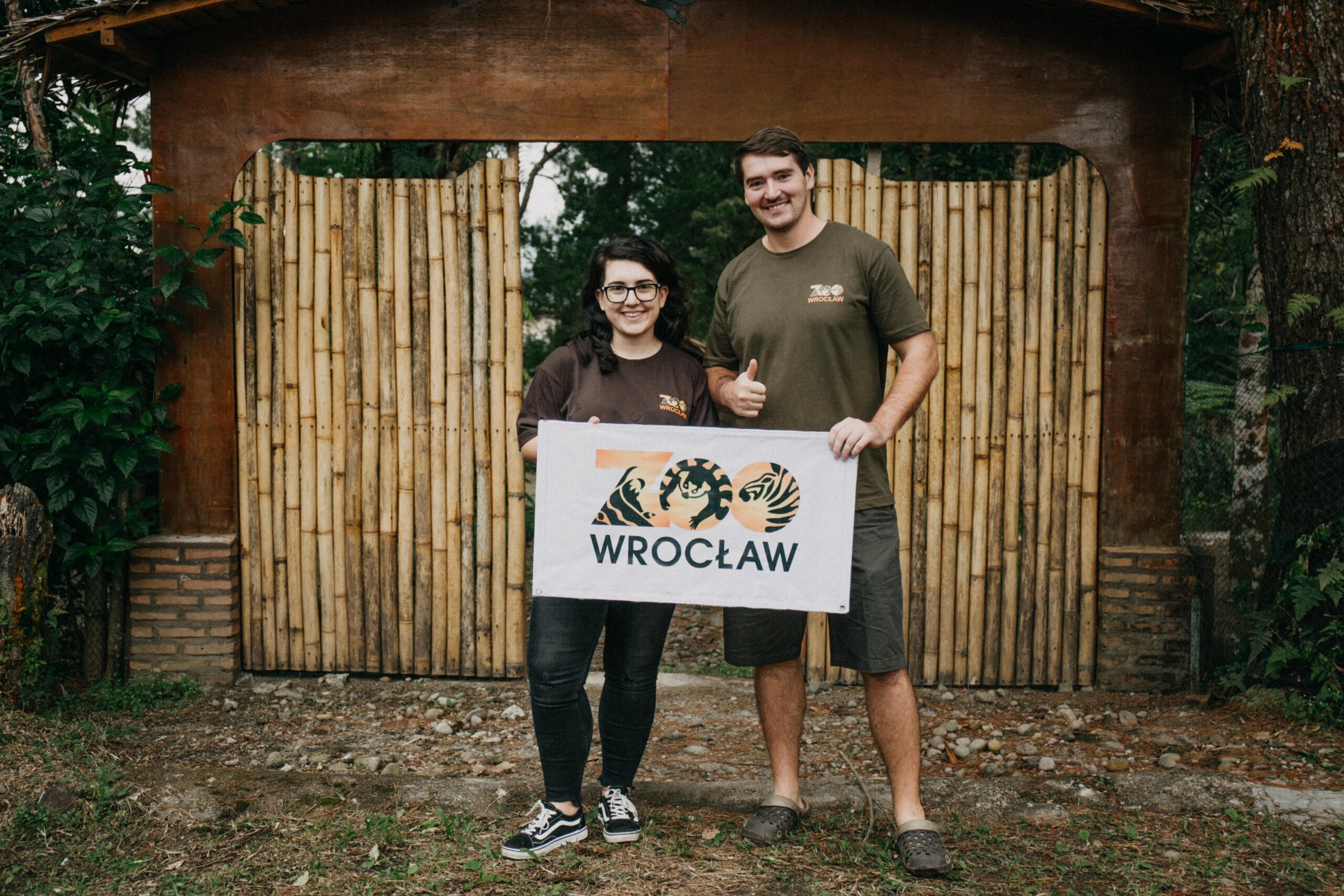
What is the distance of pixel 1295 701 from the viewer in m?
4.36

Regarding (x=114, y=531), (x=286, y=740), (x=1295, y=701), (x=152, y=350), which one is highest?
(x=152, y=350)

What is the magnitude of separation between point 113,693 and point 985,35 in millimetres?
5606

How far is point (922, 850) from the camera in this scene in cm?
306

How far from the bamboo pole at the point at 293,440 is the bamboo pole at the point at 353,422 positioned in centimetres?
23

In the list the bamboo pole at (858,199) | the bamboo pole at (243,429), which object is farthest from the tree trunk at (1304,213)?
the bamboo pole at (243,429)

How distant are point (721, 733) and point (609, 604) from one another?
185cm

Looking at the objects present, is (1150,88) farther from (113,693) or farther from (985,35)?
(113,693)

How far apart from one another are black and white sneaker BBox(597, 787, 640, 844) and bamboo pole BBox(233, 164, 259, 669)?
2891 millimetres

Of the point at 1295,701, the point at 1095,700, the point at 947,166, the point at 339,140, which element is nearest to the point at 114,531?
the point at 339,140

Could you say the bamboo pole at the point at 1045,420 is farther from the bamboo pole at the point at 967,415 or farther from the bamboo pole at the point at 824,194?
the bamboo pole at the point at 824,194

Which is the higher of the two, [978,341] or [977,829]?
[978,341]

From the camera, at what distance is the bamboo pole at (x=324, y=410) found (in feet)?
17.2

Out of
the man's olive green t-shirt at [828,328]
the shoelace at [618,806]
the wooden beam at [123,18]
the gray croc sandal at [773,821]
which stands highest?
the wooden beam at [123,18]

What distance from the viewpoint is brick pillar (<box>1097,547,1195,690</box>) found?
506 centimetres
